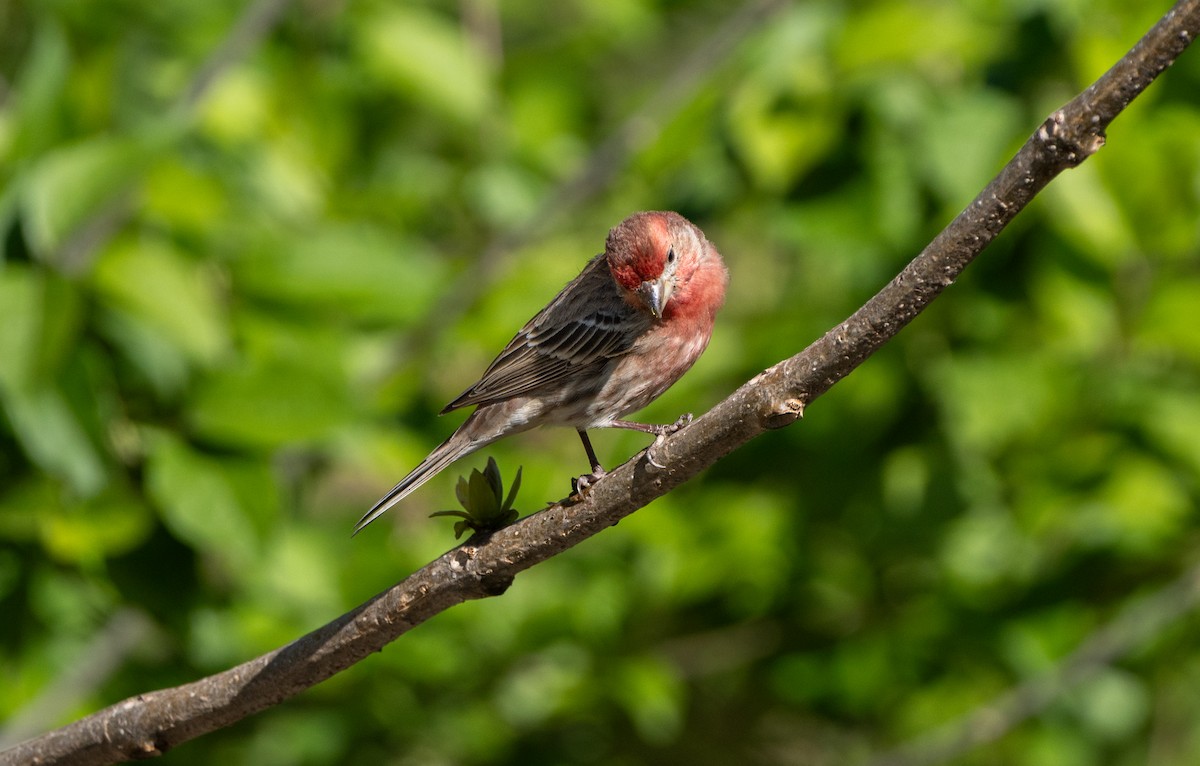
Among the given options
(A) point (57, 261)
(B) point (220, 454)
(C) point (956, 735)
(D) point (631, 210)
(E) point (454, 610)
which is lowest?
(C) point (956, 735)

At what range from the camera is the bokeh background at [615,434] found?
3994 mm

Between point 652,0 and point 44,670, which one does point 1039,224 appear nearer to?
point 652,0

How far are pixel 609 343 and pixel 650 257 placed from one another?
436 mm

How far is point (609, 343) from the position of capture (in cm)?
447

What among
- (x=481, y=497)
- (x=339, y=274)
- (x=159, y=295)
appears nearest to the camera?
(x=481, y=497)

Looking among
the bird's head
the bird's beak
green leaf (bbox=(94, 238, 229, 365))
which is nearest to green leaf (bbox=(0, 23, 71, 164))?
green leaf (bbox=(94, 238, 229, 365))

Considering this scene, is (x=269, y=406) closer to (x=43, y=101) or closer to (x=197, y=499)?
(x=197, y=499)

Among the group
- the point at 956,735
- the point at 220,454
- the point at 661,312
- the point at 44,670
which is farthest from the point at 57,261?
the point at 956,735

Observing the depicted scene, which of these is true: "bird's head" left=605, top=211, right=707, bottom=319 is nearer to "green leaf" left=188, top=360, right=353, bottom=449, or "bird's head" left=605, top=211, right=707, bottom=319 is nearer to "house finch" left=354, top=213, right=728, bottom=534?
"house finch" left=354, top=213, right=728, bottom=534

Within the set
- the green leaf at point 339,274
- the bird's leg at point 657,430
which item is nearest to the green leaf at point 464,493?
the bird's leg at point 657,430

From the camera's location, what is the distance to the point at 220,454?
4.01m

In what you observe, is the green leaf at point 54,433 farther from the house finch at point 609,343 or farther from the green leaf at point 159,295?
the house finch at point 609,343

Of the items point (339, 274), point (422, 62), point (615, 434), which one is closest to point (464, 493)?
point (339, 274)

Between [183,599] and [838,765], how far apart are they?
128 inches
